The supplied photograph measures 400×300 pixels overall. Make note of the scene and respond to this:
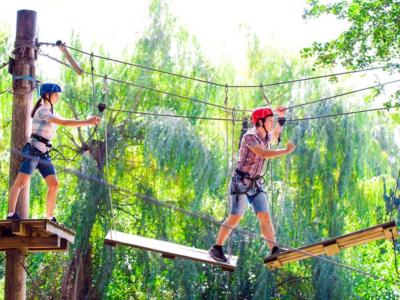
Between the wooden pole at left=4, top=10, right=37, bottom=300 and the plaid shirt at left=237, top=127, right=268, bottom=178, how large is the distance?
207cm

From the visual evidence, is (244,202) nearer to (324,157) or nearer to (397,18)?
(397,18)

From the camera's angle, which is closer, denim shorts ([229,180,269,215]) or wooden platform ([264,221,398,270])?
wooden platform ([264,221,398,270])

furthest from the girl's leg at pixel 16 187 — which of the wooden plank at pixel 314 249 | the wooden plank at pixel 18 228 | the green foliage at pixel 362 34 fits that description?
the green foliage at pixel 362 34

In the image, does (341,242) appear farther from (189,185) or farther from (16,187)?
(189,185)

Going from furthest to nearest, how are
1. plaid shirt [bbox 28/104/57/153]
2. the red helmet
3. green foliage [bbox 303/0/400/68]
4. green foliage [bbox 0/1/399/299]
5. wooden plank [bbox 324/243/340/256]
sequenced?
green foliage [bbox 0/1/399/299] < green foliage [bbox 303/0/400/68] < plaid shirt [bbox 28/104/57/153] < the red helmet < wooden plank [bbox 324/243/340/256]

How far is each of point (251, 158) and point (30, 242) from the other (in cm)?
219

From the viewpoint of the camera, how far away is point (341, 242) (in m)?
7.49

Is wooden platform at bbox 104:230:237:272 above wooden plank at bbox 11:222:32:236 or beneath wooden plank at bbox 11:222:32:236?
beneath

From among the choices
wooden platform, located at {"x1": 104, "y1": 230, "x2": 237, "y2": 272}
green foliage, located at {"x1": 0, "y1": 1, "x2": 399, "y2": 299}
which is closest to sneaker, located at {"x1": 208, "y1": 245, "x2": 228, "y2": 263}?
wooden platform, located at {"x1": 104, "y1": 230, "x2": 237, "y2": 272}

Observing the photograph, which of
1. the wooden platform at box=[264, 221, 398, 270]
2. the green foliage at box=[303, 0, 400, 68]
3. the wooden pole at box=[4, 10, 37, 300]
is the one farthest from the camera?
the green foliage at box=[303, 0, 400, 68]

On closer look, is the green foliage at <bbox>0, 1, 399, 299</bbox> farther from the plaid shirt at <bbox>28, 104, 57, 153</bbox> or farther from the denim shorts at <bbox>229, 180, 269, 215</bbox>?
the denim shorts at <bbox>229, 180, 269, 215</bbox>

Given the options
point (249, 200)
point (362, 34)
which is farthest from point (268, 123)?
point (362, 34)

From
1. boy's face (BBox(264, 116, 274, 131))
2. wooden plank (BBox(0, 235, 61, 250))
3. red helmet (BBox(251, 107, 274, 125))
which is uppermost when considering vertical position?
red helmet (BBox(251, 107, 274, 125))

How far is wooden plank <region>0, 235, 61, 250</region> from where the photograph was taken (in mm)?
8164
